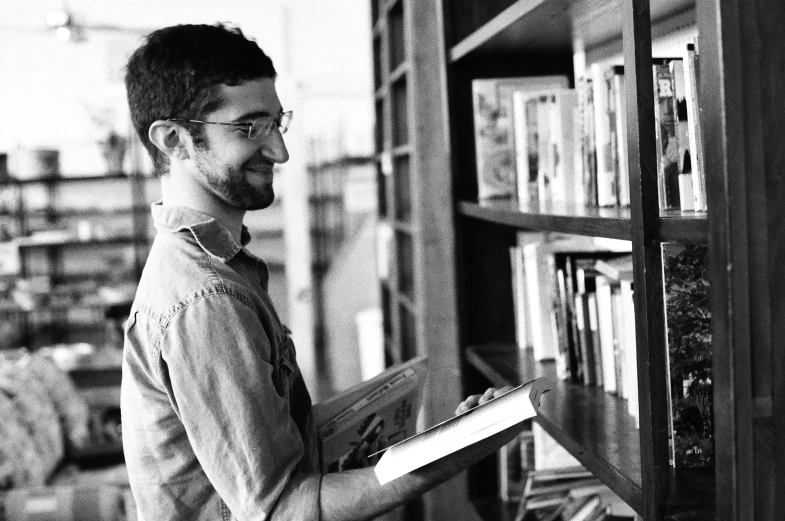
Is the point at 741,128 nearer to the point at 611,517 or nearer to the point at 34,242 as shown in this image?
the point at 611,517

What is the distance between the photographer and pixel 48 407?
126 inches

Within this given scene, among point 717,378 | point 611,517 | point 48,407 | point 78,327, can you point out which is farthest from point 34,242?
point 717,378

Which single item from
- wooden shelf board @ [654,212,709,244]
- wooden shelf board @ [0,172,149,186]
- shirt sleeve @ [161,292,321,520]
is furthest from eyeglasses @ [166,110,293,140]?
wooden shelf board @ [0,172,149,186]

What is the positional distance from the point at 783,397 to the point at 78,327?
7.90 meters

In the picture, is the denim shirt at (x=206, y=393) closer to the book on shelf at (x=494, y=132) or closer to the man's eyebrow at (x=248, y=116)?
the man's eyebrow at (x=248, y=116)

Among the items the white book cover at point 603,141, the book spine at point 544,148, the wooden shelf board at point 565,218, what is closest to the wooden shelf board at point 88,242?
the wooden shelf board at point 565,218

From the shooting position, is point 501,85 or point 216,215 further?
point 501,85

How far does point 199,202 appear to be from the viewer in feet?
4.25

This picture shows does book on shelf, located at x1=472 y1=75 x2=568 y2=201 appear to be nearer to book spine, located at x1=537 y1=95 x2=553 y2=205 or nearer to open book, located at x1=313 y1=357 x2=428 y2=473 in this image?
book spine, located at x1=537 y1=95 x2=553 y2=205

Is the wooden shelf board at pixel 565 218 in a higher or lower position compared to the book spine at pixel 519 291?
higher

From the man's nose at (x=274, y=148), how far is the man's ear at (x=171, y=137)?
11 centimetres

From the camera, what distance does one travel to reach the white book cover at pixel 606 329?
141cm

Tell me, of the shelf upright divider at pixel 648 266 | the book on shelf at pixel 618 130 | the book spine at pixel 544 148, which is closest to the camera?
the shelf upright divider at pixel 648 266

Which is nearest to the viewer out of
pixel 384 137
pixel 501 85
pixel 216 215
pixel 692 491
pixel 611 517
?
pixel 692 491
